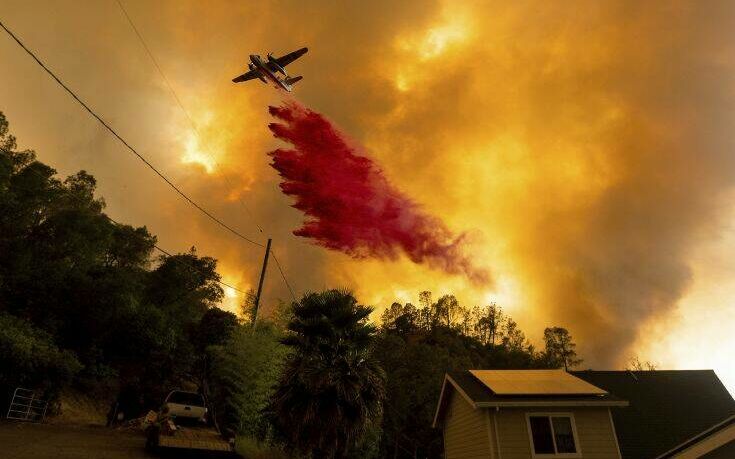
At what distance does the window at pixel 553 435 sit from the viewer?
56.1ft

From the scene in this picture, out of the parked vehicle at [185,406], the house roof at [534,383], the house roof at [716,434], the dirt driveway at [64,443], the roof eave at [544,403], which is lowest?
the dirt driveway at [64,443]

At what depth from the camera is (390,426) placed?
43.6m

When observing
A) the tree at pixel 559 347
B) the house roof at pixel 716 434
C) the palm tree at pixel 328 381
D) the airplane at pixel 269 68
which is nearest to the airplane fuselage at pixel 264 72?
the airplane at pixel 269 68

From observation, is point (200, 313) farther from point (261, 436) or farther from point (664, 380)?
point (664, 380)

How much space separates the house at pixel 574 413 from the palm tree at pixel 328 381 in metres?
4.89

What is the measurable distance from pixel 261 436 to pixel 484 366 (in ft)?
153

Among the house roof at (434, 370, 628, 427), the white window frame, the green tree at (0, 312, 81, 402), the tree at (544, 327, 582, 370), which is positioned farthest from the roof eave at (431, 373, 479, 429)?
the tree at (544, 327, 582, 370)

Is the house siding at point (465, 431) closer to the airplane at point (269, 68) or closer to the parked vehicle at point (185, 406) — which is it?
the parked vehicle at point (185, 406)

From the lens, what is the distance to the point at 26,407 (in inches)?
933

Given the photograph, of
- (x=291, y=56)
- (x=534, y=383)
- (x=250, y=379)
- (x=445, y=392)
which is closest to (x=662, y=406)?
(x=534, y=383)

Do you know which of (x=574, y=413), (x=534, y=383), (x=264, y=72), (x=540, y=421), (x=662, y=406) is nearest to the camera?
(x=540, y=421)

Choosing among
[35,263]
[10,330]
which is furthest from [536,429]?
[35,263]

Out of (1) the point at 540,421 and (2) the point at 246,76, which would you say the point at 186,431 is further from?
(2) the point at 246,76

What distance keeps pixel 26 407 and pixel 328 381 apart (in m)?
20.0
